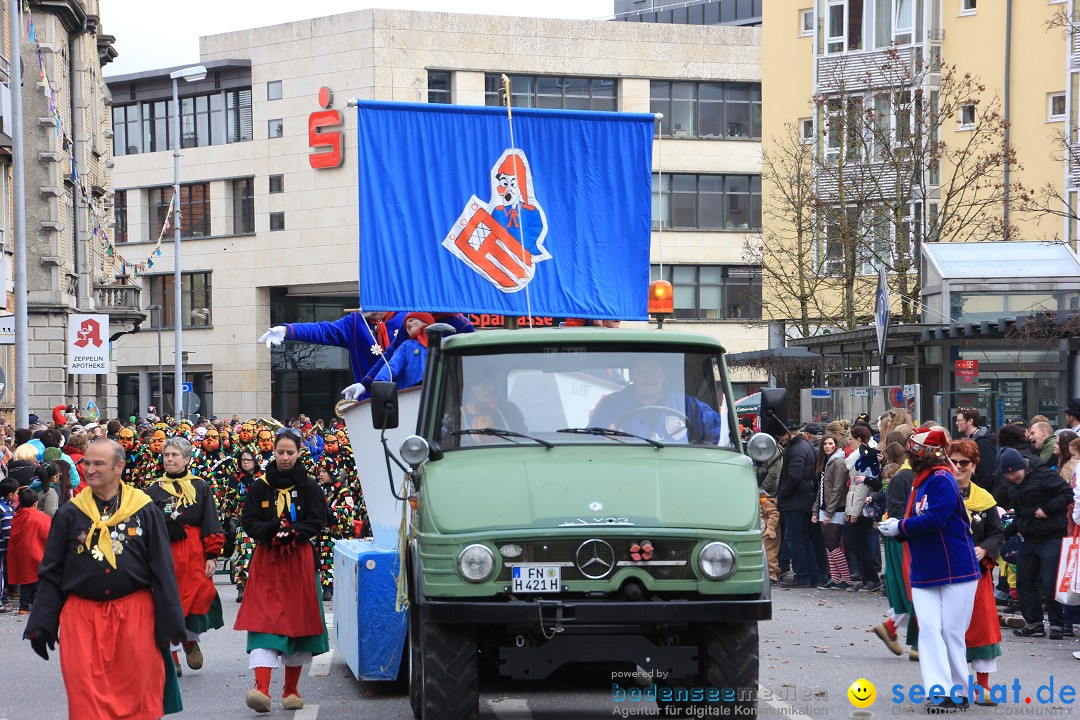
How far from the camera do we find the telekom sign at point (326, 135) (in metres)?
63.7

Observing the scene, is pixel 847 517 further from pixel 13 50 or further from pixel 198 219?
pixel 198 219

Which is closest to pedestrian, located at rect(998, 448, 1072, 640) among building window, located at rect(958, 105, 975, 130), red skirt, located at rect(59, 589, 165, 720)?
red skirt, located at rect(59, 589, 165, 720)

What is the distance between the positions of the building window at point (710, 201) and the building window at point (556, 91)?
4119mm

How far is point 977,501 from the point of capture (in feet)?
38.3

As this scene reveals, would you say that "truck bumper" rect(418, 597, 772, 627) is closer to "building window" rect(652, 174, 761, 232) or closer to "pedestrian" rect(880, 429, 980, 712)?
"pedestrian" rect(880, 429, 980, 712)

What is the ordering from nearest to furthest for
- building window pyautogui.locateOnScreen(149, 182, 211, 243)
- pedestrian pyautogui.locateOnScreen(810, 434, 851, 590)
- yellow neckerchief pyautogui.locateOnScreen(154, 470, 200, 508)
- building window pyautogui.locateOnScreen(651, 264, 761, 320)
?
yellow neckerchief pyautogui.locateOnScreen(154, 470, 200, 508) → pedestrian pyautogui.locateOnScreen(810, 434, 851, 590) → building window pyautogui.locateOnScreen(651, 264, 761, 320) → building window pyautogui.locateOnScreen(149, 182, 211, 243)

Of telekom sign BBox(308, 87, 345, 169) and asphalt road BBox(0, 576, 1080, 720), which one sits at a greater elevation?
telekom sign BBox(308, 87, 345, 169)

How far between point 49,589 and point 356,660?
3.19 m

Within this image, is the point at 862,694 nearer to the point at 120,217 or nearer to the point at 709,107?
the point at 709,107

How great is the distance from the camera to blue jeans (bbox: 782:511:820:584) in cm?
1883

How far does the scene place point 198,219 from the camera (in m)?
69.2

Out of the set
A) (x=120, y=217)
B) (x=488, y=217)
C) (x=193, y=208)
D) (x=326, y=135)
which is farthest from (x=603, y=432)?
(x=120, y=217)

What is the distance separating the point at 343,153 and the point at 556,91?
352 inches

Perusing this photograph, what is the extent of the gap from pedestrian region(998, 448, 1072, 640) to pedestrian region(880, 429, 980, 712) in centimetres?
432
